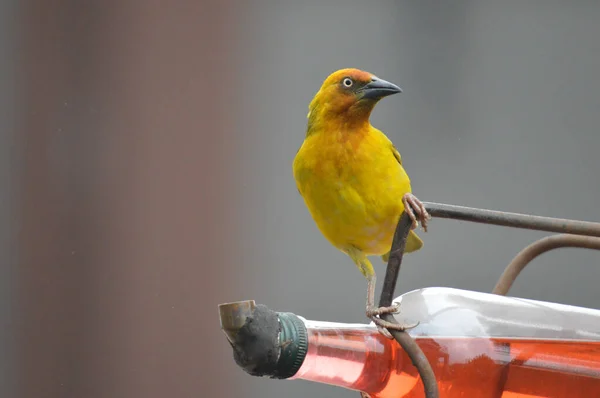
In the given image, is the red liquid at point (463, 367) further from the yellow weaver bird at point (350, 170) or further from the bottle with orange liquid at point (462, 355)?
the yellow weaver bird at point (350, 170)

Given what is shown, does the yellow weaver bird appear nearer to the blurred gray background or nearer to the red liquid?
the red liquid

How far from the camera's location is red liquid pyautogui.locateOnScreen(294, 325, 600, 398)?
0.66 meters

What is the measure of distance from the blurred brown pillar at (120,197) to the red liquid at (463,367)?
1.61ft

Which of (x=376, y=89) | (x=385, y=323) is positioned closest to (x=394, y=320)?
(x=385, y=323)

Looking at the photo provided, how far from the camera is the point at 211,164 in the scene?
3.97ft

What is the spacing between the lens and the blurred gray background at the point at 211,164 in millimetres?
1087

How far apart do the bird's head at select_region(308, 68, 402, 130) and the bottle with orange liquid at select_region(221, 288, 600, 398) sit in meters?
0.19

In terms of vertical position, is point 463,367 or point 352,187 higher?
point 352,187

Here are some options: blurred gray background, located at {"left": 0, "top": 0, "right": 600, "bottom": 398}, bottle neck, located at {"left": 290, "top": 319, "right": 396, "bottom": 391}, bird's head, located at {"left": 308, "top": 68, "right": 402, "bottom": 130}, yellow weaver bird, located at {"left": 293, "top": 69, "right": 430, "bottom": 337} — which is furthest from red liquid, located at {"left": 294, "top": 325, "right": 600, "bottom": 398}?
blurred gray background, located at {"left": 0, "top": 0, "right": 600, "bottom": 398}

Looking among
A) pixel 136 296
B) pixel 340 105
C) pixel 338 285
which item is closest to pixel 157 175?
pixel 136 296

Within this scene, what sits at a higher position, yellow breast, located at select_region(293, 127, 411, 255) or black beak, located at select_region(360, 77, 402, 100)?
black beak, located at select_region(360, 77, 402, 100)

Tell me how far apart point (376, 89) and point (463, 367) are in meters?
0.27

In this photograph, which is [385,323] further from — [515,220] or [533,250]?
[533,250]

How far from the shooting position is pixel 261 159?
1230mm
